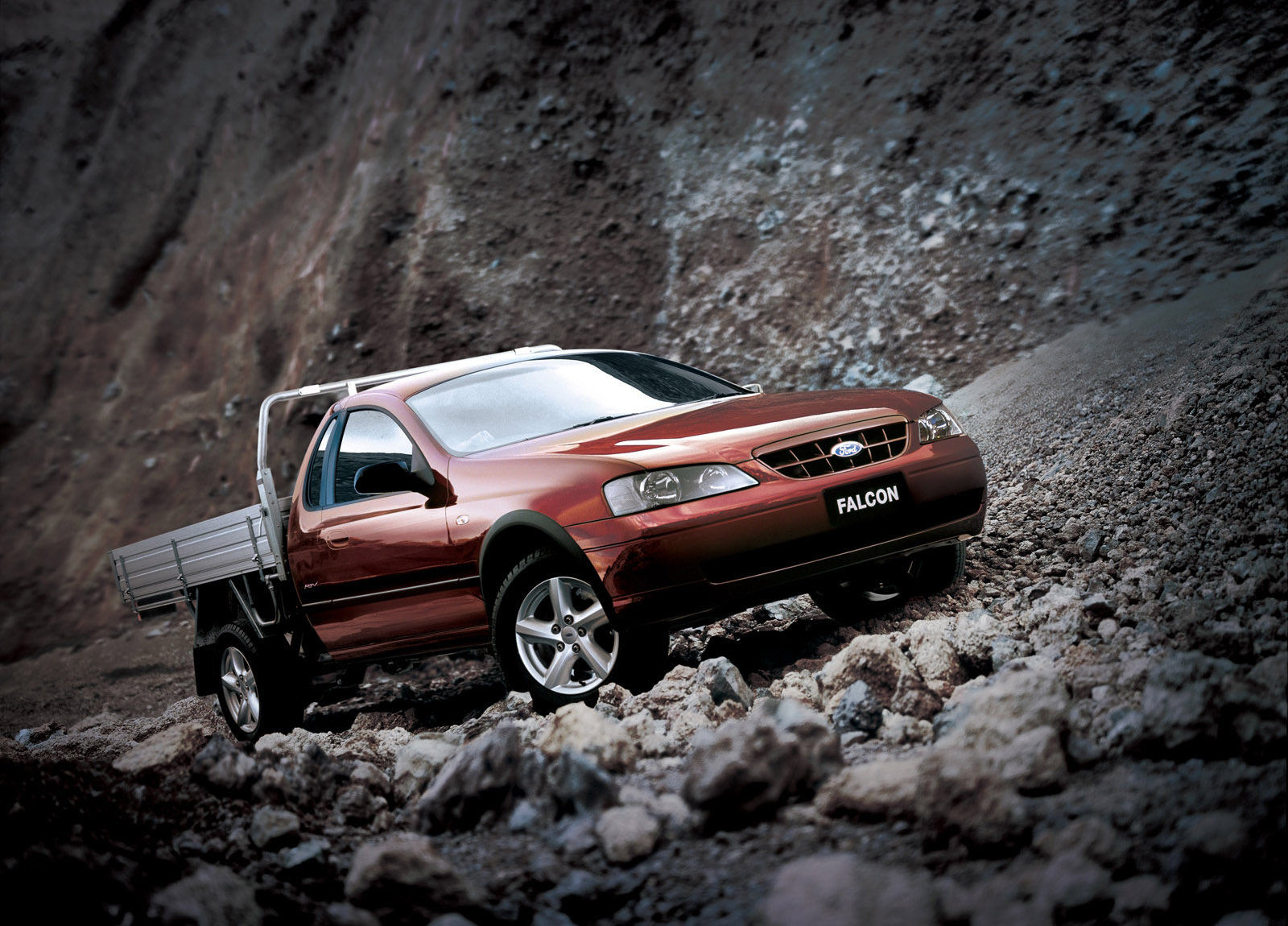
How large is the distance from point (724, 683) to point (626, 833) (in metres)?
1.45

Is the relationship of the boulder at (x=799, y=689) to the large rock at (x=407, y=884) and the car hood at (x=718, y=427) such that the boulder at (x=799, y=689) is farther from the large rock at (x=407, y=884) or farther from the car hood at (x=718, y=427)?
the large rock at (x=407, y=884)

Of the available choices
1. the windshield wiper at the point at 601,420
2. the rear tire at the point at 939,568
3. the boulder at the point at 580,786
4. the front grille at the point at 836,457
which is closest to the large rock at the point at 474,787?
the boulder at the point at 580,786

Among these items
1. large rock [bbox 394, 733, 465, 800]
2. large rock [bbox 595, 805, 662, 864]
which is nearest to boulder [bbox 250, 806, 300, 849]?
large rock [bbox 394, 733, 465, 800]

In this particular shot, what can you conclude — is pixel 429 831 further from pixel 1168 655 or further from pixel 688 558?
pixel 1168 655

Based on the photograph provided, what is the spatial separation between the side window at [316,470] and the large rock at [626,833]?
3578 millimetres

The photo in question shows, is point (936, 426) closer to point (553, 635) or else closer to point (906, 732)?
point (906, 732)

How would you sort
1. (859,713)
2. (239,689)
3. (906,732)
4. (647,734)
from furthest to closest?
(239,689), (647,734), (859,713), (906,732)

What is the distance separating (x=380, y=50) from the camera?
66.2 feet

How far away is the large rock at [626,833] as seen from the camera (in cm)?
316

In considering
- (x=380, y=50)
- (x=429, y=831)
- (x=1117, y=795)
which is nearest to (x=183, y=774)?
(x=429, y=831)

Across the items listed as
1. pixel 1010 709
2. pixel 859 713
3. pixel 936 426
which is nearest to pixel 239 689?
pixel 859 713

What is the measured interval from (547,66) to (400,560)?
524 inches

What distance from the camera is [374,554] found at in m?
5.70

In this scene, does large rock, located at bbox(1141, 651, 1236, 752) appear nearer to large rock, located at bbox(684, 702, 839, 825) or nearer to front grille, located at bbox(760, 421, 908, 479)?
large rock, located at bbox(684, 702, 839, 825)
